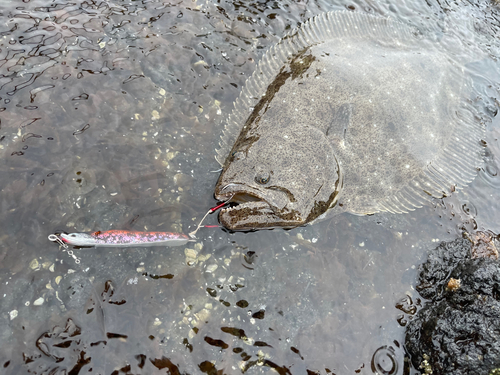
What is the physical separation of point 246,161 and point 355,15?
3.96m

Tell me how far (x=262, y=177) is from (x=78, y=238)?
2286 millimetres

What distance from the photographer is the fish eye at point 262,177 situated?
4.20 meters

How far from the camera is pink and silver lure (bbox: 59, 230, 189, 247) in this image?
3.76m

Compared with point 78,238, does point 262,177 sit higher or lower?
higher

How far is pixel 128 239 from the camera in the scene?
3.87 meters

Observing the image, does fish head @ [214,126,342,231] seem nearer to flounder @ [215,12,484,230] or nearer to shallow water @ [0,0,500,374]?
flounder @ [215,12,484,230]

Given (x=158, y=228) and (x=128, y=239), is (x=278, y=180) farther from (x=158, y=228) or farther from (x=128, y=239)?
(x=128, y=239)

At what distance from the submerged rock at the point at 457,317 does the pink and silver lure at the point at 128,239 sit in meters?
3.11

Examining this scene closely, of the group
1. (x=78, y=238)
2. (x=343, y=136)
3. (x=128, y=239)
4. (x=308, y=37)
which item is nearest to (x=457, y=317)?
(x=343, y=136)

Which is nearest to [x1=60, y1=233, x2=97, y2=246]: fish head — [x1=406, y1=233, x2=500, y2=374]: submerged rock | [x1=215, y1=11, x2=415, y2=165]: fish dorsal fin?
[x1=215, y1=11, x2=415, y2=165]: fish dorsal fin

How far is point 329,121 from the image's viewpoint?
15.7ft

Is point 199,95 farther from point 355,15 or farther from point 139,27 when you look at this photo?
point 355,15

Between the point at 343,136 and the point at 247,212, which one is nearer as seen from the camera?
the point at 247,212

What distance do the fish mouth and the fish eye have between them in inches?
5.4
